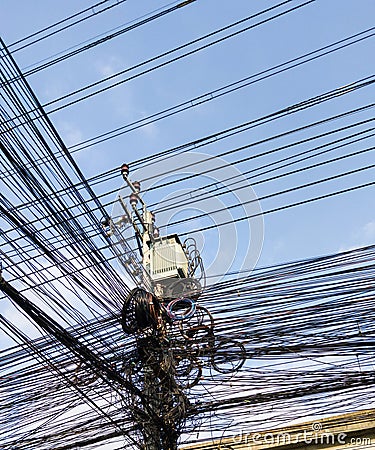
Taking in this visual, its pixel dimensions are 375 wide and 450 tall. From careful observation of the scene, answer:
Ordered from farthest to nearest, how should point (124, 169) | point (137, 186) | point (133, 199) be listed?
1. point (133, 199)
2. point (137, 186)
3. point (124, 169)

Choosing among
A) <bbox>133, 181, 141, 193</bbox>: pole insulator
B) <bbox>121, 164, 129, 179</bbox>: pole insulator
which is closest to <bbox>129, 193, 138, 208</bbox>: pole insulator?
<bbox>133, 181, 141, 193</bbox>: pole insulator

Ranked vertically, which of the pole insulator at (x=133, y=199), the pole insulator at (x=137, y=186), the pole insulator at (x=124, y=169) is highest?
the pole insulator at (x=137, y=186)

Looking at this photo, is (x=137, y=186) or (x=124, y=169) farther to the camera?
(x=137, y=186)

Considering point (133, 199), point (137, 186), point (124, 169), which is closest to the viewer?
point (124, 169)

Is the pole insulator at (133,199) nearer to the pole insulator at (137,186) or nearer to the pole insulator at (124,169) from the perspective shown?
the pole insulator at (137,186)

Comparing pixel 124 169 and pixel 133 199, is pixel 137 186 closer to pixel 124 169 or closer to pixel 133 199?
pixel 133 199

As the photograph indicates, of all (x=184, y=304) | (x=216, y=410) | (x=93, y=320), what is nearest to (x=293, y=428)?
(x=216, y=410)

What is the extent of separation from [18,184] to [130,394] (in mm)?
1979

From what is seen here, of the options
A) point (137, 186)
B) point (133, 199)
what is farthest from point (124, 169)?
point (133, 199)

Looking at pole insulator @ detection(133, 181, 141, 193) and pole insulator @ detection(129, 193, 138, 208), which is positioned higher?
pole insulator @ detection(133, 181, 141, 193)

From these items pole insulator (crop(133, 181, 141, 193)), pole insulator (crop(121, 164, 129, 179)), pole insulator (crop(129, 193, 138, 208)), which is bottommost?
pole insulator (crop(121, 164, 129, 179))

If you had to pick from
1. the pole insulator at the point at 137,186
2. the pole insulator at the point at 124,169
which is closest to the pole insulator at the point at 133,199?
the pole insulator at the point at 137,186

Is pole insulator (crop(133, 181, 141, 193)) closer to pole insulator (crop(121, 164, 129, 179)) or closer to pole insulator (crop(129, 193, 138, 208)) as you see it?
pole insulator (crop(129, 193, 138, 208))

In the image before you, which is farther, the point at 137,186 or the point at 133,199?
the point at 133,199
